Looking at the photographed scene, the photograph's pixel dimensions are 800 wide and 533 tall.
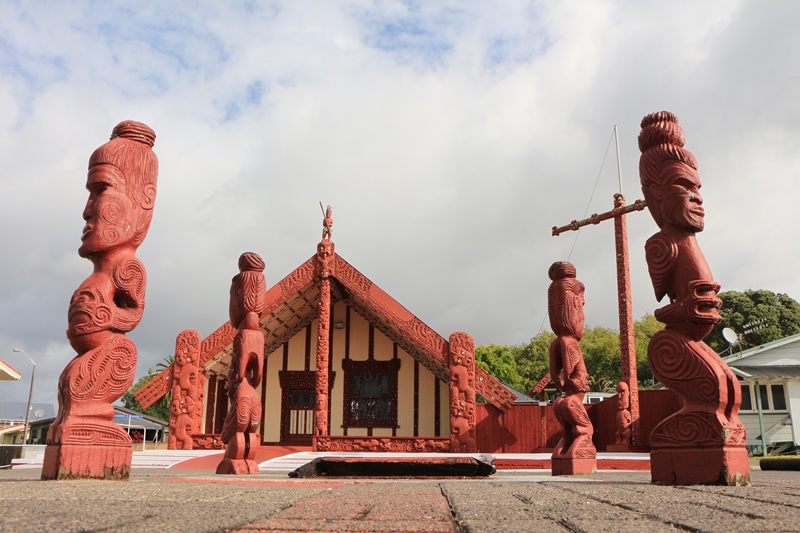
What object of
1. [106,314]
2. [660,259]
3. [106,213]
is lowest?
[106,314]

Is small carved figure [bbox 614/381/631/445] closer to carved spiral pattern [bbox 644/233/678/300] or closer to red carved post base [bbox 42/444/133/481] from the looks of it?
carved spiral pattern [bbox 644/233/678/300]

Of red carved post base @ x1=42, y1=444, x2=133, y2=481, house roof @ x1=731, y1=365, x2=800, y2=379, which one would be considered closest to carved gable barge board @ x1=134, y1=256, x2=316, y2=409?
red carved post base @ x1=42, y1=444, x2=133, y2=481

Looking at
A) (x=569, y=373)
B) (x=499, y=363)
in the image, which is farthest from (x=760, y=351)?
(x=499, y=363)

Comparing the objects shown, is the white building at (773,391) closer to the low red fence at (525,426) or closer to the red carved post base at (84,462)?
the low red fence at (525,426)

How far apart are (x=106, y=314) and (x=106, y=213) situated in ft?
3.18

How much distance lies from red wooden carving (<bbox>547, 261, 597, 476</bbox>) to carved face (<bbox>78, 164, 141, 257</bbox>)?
5.54 m

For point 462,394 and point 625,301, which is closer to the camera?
point 462,394

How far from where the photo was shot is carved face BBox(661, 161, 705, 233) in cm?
535

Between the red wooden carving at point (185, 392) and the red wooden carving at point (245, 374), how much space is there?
26.8 ft

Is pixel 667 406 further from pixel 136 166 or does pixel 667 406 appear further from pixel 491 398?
pixel 136 166

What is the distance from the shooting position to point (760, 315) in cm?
3725

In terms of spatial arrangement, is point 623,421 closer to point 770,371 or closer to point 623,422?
point 623,422

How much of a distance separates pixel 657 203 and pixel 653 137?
649mm

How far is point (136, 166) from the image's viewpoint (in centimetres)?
605
